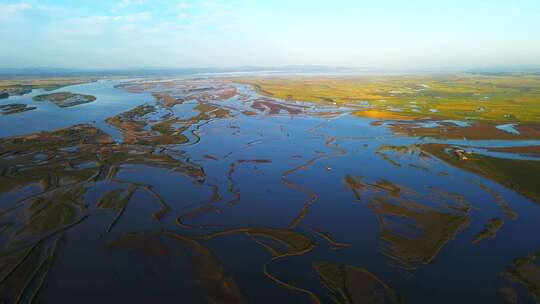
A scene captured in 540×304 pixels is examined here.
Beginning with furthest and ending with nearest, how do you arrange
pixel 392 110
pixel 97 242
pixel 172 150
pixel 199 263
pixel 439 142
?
pixel 392 110
pixel 439 142
pixel 172 150
pixel 97 242
pixel 199 263

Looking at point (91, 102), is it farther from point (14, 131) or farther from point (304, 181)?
point (304, 181)

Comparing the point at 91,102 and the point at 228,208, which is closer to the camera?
the point at 228,208

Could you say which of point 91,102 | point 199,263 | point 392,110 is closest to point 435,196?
point 199,263

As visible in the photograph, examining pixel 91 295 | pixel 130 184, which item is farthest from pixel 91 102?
pixel 91 295

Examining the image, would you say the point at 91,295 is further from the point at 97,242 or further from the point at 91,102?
the point at 91,102

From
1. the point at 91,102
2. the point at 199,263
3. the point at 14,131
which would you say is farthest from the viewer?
the point at 91,102

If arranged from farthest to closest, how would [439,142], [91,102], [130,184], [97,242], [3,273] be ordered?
[91,102], [439,142], [130,184], [97,242], [3,273]
